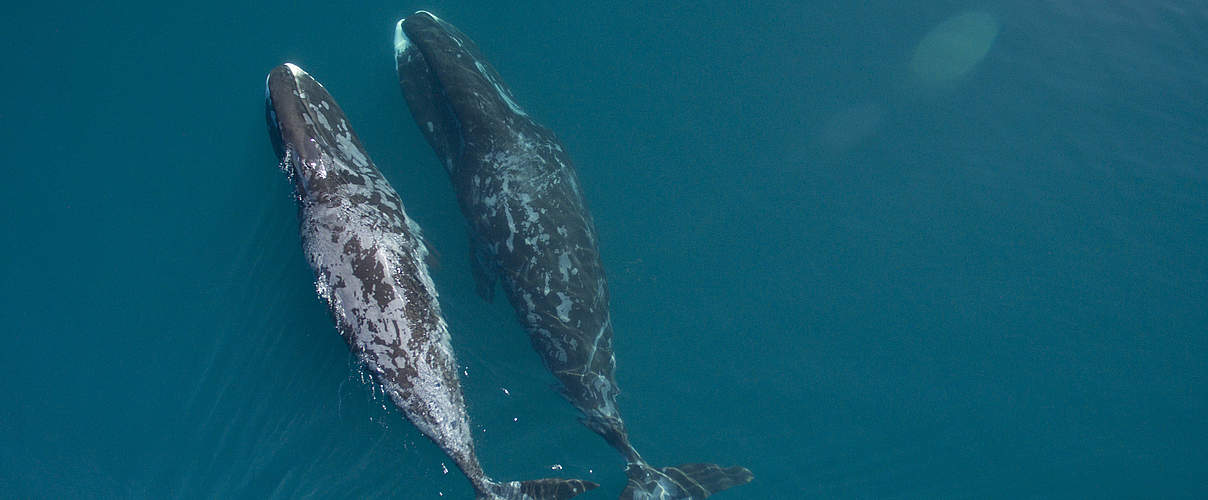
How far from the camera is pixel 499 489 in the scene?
20.6 ft

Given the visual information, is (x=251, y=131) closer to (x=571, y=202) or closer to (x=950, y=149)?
(x=571, y=202)

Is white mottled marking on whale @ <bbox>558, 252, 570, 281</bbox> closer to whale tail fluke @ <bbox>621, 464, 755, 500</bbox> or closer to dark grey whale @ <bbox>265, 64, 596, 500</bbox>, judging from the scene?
dark grey whale @ <bbox>265, 64, 596, 500</bbox>

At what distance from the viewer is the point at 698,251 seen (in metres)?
8.31

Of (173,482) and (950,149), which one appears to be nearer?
(173,482)

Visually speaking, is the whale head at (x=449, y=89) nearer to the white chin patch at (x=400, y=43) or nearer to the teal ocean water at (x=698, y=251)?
the white chin patch at (x=400, y=43)

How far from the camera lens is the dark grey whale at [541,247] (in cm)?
686

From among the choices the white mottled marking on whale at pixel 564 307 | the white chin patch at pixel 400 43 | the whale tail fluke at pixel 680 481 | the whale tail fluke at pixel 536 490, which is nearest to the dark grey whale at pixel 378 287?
the whale tail fluke at pixel 536 490

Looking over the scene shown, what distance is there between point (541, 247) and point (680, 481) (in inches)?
117

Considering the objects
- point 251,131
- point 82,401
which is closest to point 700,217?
point 251,131

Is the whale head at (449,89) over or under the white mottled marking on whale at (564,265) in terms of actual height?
over

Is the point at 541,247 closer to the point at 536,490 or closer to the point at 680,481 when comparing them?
the point at 536,490

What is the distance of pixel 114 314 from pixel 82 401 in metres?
1.19

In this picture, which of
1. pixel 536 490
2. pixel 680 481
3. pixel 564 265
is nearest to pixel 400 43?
pixel 564 265

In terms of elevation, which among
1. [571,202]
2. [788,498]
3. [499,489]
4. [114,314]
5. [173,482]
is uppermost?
[571,202]
